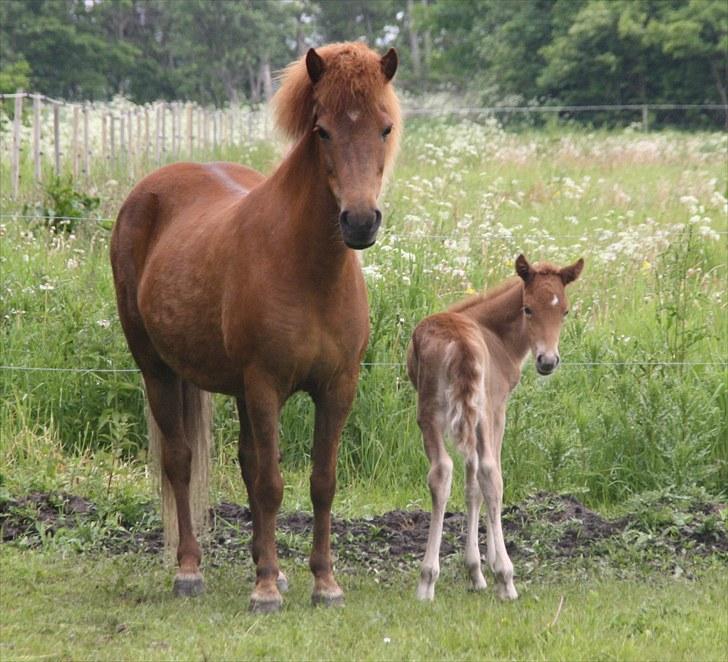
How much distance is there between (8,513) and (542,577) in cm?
327

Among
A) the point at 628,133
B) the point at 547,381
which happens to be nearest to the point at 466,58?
the point at 628,133

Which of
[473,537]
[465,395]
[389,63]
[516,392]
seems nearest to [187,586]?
[473,537]

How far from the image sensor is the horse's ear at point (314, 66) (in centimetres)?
545

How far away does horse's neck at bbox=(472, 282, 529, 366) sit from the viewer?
6812 mm

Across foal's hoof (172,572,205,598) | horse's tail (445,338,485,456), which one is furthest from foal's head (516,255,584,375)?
foal's hoof (172,572,205,598)

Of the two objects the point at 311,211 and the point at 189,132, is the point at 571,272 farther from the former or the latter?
the point at 189,132

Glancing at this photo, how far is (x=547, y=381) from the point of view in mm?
9023

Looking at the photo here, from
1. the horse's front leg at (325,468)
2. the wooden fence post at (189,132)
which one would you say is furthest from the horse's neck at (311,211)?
the wooden fence post at (189,132)

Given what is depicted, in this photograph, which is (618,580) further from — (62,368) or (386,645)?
(62,368)

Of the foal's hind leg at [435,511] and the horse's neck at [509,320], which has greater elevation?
the horse's neck at [509,320]

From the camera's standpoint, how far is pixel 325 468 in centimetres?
600

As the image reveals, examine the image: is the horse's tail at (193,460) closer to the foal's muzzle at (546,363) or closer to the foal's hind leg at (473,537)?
the foal's hind leg at (473,537)

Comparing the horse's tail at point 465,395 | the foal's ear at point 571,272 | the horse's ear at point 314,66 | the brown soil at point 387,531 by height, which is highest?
the horse's ear at point 314,66

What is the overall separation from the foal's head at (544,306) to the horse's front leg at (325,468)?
104 centimetres
